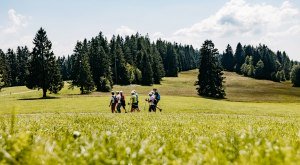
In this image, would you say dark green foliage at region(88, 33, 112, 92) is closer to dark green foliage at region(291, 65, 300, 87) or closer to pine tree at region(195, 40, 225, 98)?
pine tree at region(195, 40, 225, 98)

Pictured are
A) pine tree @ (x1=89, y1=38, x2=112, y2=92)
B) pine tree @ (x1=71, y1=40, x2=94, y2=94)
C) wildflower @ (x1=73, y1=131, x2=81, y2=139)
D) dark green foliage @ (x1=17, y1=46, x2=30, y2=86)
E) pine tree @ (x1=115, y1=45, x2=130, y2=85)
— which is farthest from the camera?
dark green foliage @ (x1=17, y1=46, x2=30, y2=86)

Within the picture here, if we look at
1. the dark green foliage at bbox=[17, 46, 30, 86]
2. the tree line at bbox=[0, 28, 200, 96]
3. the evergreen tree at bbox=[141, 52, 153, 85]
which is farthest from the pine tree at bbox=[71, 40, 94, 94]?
the dark green foliage at bbox=[17, 46, 30, 86]

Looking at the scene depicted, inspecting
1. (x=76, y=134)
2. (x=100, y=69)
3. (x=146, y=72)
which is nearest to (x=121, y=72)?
(x=146, y=72)

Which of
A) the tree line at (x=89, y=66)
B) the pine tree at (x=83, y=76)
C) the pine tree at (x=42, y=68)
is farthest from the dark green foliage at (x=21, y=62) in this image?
the pine tree at (x=42, y=68)

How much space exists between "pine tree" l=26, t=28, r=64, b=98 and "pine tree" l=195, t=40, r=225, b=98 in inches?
1479

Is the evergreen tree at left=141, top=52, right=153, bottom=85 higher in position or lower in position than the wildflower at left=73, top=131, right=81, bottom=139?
higher

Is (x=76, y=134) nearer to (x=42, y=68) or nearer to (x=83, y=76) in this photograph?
(x=42, y=68)

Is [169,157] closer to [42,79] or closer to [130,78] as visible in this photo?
[42,79]

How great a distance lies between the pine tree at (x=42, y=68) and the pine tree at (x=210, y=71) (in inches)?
1479

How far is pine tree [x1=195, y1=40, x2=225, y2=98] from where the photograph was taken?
10175cm

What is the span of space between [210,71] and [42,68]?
139 feet

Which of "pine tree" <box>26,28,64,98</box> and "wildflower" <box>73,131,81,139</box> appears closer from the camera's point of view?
A: "wildflower" <box>73,131,81,139</box>

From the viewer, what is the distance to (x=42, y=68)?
90125 mm

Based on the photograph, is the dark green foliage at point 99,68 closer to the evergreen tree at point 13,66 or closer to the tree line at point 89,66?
the tree line at point 89,66
